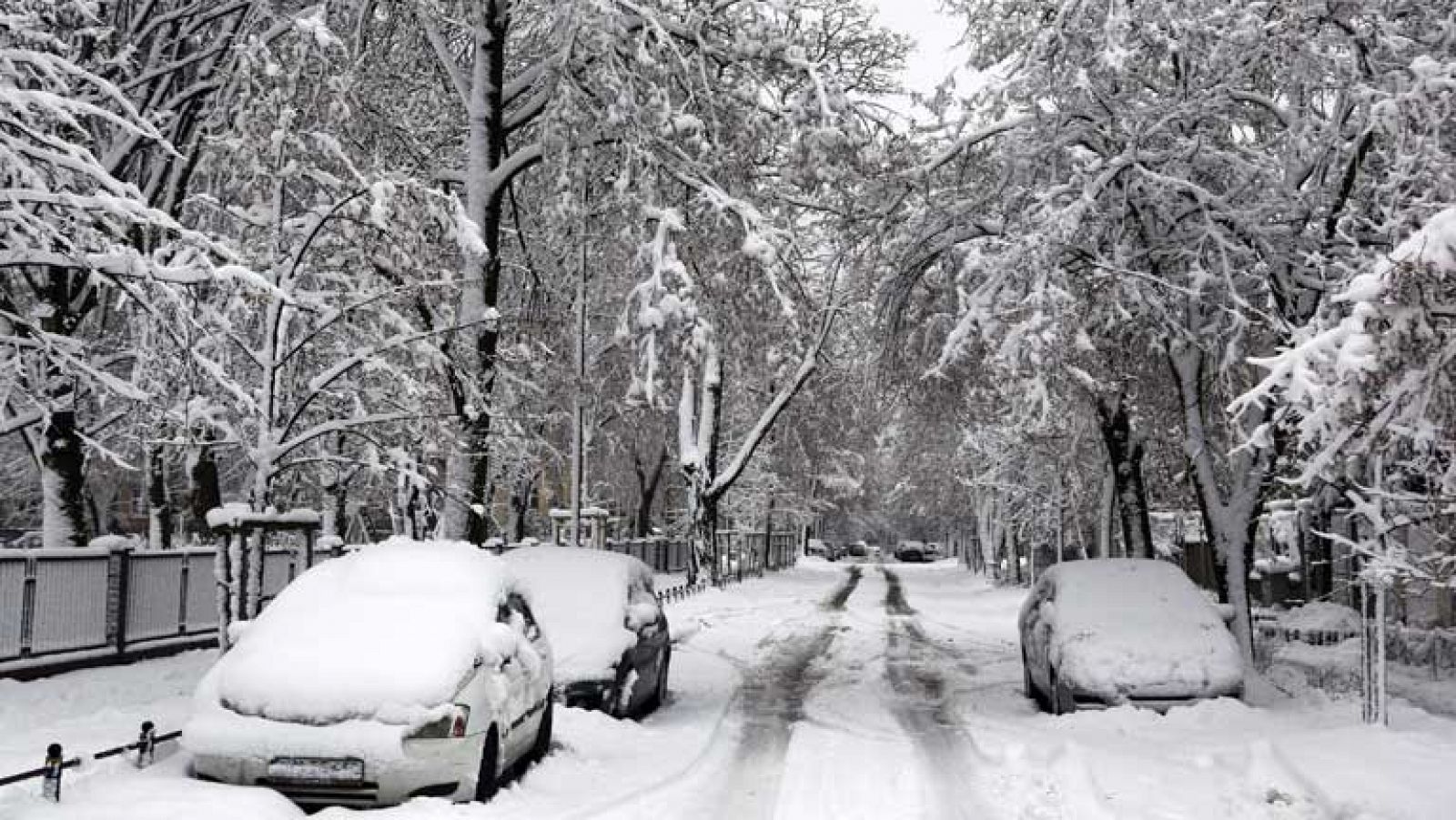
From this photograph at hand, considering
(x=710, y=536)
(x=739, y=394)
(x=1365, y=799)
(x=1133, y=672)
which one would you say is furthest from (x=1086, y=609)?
(x=739, y=394)

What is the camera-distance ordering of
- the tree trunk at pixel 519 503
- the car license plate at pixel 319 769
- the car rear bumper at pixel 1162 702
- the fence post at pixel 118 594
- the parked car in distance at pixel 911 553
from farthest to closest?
the parked car in distance at pixel 911 553 < the tree trunk at pixel 519 503 < the fence post at pixel 118 594 < the car rear bumper at pixel 1162 702 < the car license plate at pixel 319 769

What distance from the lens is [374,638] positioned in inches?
338

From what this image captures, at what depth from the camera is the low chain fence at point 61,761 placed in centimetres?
765

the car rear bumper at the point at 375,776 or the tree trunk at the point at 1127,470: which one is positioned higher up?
the tree trunk at the point at 1127,470

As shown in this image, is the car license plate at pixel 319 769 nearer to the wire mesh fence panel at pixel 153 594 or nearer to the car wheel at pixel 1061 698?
the car wheel at pixel 1061 698

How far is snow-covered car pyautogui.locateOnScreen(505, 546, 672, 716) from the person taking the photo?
482 inches

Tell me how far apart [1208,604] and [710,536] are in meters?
26.7

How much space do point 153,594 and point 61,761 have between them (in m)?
10.1

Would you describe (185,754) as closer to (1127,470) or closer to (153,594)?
(153,594)

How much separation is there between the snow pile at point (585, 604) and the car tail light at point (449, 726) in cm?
359

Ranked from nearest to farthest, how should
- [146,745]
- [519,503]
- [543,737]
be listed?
[146,745] → [543,737] → [519,503]

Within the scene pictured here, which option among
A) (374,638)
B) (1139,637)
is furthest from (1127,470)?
(374,638)

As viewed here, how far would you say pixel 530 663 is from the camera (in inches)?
382

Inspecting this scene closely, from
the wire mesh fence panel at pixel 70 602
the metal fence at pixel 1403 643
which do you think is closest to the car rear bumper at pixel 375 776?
the wire mesh fence panel at pixel 70 602
